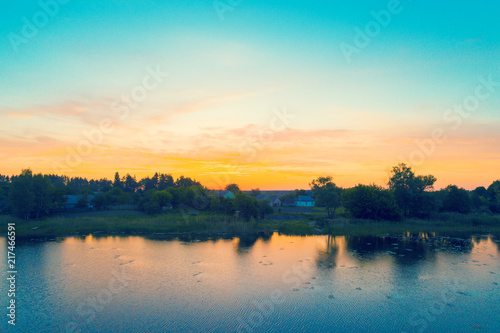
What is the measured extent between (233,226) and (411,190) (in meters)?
36.8

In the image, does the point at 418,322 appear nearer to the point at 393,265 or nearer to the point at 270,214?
the point at 393,265

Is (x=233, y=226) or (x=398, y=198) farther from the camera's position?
(x=398, y=198)

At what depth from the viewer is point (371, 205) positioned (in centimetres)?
5372

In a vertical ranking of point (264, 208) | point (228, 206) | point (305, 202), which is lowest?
point (305, 202)

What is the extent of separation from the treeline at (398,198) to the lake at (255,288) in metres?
16.9

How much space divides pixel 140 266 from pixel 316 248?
20347 millimetres

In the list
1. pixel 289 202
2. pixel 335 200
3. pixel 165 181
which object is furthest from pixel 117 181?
pixel 335 200

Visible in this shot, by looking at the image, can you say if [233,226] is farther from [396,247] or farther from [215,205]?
[396,247]

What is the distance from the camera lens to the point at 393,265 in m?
27.7

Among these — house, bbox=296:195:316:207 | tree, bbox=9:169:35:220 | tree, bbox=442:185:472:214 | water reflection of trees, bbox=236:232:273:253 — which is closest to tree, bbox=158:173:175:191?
house, bbox=296:195:316:207

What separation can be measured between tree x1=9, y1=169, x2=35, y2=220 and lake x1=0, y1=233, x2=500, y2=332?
20.7m

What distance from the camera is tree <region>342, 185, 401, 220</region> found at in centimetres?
5356

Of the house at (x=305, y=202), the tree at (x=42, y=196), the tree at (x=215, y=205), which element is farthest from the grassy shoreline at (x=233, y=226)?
the house at (x=305, y=202)

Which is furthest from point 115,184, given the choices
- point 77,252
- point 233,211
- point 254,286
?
point 254,286
